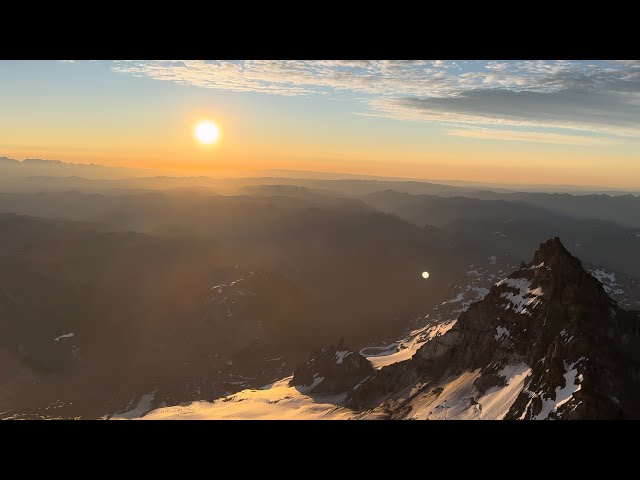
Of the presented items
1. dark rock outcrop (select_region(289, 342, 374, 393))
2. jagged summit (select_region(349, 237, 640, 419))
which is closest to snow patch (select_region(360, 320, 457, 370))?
dark rock outcrop (select_region(289, 342, 374, 393))

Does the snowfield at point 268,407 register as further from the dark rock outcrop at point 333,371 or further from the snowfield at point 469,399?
the snowfield at point 469,399

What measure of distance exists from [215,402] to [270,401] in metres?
28.7

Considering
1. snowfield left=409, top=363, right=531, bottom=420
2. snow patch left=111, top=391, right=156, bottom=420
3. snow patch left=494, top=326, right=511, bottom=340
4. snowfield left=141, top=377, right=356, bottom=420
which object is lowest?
snow patch left=111, top=391, right=156, bottom=420

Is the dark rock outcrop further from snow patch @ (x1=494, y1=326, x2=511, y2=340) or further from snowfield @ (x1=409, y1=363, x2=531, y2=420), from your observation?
snow patch @ (x1=494, y1=326, x2=511, y2=340)

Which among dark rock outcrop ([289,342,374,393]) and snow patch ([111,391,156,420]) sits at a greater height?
dark rock outcrop ([289,342,374,393])

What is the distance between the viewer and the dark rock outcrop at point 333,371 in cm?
14000

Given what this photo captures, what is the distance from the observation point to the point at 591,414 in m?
51.7

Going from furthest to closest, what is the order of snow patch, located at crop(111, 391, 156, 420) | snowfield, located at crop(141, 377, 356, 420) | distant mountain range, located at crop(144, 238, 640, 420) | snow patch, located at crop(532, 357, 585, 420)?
1. snow patch, located at crop(111, 391, 156, 420)
2. snowfield, located at crop(141, 377, 356, 420)
3. distant mountain range, located at crop(144, 238, 640, 420)
4. snow patch, located at crop(532, 357, 585, 420)

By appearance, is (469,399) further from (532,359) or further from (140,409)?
(140,409)

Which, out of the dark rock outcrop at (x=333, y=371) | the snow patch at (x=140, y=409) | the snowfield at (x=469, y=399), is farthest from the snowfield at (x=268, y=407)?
the snowfield at (x=469, y=399)

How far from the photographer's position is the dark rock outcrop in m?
140
